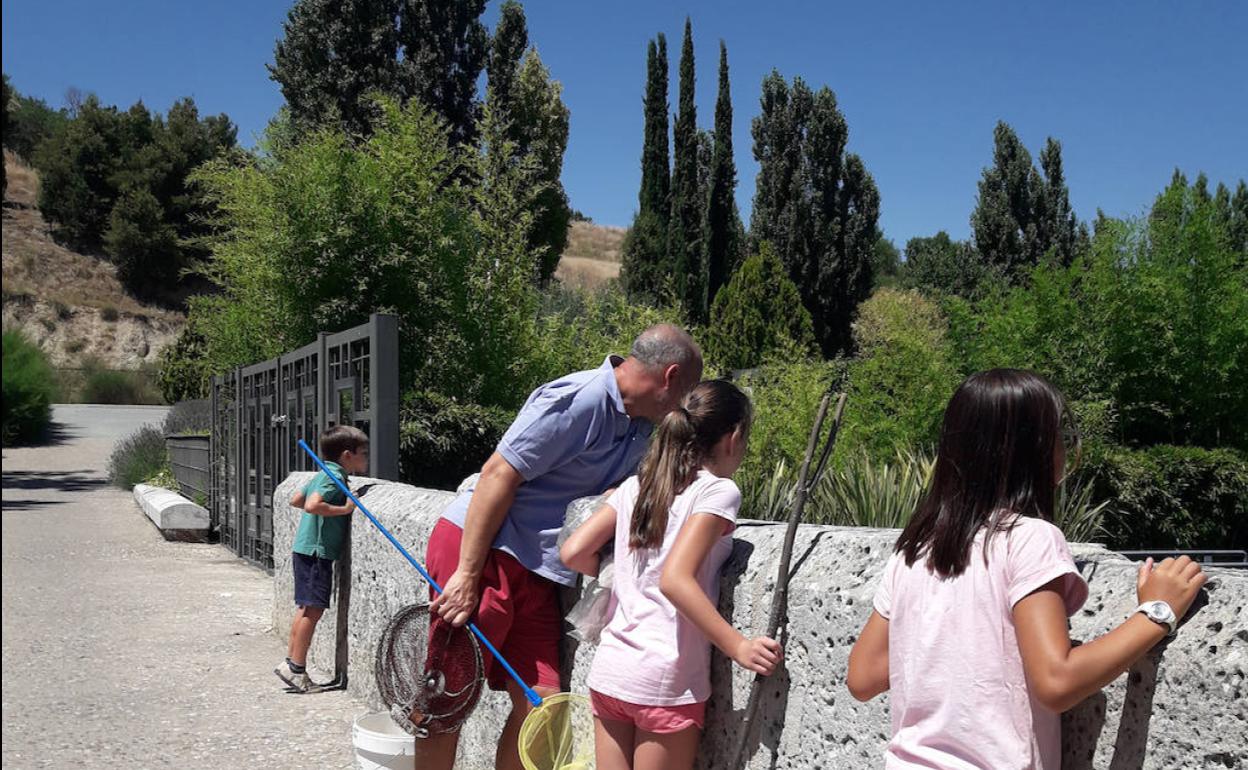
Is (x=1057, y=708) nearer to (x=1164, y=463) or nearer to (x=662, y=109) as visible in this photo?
(x=1164, y=463)

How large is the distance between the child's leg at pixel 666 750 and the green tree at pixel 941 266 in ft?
119

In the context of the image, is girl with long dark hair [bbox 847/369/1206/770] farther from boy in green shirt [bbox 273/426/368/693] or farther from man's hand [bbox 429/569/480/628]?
boy in green shirt [bbox 273/426/368/693]

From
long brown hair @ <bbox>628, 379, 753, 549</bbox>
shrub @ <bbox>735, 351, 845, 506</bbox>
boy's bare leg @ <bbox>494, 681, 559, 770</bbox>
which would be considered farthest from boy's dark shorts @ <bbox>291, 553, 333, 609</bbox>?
long brown hair @ <bbox>628, 379, 753, 549</bbox>

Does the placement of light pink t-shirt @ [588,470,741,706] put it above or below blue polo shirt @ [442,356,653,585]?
below

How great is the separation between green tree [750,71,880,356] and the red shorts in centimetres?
3168

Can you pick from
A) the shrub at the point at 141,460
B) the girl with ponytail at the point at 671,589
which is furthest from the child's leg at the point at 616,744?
the shrub at the point at 141,460

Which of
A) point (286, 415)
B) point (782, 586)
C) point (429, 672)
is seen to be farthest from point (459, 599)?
point (286, 415)

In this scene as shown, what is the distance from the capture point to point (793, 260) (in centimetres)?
3475

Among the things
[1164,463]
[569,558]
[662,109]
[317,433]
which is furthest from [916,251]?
[569,558]

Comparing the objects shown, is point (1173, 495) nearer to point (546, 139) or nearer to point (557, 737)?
point (557, 737)

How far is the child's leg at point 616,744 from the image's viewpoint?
8.98ft

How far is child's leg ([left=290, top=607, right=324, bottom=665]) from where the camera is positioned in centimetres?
605

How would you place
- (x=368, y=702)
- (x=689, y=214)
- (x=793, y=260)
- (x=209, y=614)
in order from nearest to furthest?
1. (x=368, y=702)
2. (x=209, y=614)
3. (x=793, y=260)
4. (x=689, y=214)

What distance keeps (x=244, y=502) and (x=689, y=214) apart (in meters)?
26.8
